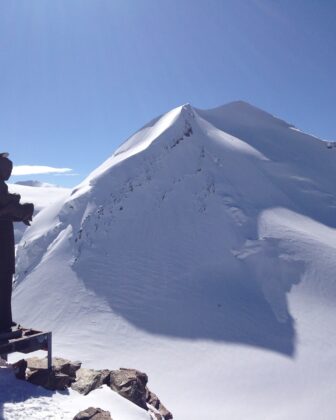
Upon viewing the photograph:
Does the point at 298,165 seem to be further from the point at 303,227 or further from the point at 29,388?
the point at 29,388

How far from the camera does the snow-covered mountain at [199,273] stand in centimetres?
1908

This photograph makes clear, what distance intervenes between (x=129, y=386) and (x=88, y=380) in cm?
83

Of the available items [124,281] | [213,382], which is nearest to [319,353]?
[213,382]

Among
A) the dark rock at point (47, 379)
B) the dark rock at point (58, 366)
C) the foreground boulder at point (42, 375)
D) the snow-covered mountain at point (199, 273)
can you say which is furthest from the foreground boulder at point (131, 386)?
the snow-covered mountain at point (199, 273)

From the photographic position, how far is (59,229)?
34.0m

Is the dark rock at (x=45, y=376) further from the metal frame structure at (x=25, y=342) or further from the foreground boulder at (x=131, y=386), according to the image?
the foreground boulder at (x=131, y=386)

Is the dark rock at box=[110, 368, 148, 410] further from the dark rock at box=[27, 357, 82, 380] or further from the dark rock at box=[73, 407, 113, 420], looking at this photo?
the dark rock at box=[73, 407, 113, 420]

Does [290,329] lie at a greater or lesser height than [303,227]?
lesser

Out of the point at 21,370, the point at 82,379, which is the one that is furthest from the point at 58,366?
the point at 21,370

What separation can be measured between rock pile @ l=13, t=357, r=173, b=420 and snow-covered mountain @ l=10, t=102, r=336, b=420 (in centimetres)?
557

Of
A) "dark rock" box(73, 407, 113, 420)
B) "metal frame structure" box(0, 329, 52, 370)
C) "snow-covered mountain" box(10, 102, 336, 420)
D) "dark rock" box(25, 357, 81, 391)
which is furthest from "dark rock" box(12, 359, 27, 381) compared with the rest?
"snow-covered mountain" box(10, 102, 336, 420)

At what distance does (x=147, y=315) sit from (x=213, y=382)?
22.8 feet

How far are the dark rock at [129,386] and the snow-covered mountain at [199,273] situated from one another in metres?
5.55

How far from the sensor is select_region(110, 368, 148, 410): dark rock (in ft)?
33.0
